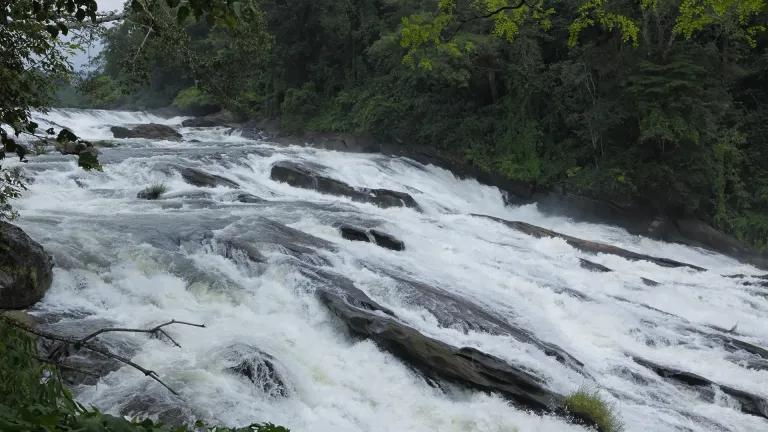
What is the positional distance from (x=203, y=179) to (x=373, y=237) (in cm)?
526

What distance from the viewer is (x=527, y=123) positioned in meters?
20.9

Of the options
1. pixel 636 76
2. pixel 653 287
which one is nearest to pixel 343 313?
pixel 653 287

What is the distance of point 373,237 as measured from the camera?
11195 mm

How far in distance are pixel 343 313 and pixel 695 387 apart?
4.50 metres

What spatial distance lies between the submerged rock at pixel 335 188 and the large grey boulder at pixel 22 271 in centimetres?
917

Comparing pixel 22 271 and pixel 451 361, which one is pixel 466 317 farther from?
pixel 22 271

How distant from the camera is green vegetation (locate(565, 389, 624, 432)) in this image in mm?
6609

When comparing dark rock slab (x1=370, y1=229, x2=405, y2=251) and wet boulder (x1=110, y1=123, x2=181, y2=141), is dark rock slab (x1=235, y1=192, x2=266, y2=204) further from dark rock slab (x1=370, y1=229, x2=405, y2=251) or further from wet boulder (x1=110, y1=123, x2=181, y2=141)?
wet boulder (x1=110, y1=123, x2=181, y2=141)

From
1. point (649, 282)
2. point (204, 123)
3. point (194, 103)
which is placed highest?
point (194, 103)

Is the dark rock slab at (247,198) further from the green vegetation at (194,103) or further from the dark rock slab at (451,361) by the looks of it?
the green vegetation at (194,103)

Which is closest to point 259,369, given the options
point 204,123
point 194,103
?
point 204,123

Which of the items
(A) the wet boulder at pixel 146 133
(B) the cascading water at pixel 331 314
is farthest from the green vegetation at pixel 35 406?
(A) the wet boulder at pixel 146 133

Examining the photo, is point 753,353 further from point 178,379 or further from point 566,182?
point 566,182

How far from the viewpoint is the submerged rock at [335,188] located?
15758 mm
